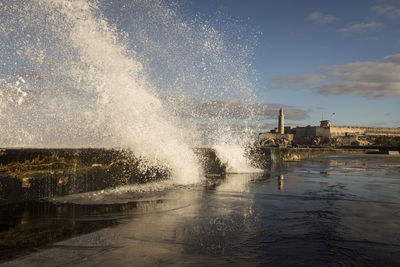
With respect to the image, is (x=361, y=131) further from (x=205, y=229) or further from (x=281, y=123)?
(x=205, y=229)

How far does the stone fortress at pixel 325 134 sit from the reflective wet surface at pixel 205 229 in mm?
74967

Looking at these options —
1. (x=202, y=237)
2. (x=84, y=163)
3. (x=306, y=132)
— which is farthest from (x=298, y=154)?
(x=306, y=132)

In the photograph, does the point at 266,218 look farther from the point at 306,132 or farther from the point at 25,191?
the point at 306,132

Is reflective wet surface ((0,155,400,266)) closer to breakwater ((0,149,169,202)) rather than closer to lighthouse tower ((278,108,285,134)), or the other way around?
breakwater ((0,149,169,202))

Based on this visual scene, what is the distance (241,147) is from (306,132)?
289 ft

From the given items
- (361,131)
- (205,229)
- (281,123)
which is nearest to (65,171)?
(205,229)

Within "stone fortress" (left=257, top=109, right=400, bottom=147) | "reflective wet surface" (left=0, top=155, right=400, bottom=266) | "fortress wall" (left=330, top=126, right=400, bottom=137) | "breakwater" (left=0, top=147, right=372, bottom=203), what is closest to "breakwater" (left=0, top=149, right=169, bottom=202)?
"breakwater" (left=0, top=147, right=372, bottom=203)

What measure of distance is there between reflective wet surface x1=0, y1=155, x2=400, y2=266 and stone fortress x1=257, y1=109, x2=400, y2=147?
246ft

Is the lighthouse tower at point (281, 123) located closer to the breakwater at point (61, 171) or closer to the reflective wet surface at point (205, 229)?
the breakwater at point (61, 171)

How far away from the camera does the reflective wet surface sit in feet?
7.33

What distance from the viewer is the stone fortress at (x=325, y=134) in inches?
3201

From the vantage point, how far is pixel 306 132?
306ft

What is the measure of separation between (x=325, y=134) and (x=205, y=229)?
91128 millimetres

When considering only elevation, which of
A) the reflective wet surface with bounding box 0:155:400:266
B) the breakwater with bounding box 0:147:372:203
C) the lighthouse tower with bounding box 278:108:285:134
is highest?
the lighthouse tower with bounding box 278:108:285:134
